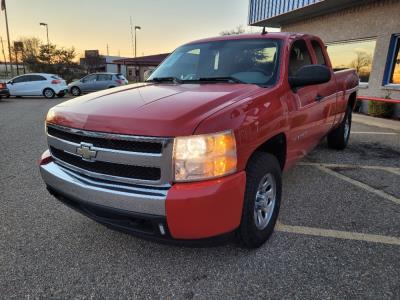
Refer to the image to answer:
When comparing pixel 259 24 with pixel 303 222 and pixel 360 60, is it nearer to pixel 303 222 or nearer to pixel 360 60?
pixel 360 60

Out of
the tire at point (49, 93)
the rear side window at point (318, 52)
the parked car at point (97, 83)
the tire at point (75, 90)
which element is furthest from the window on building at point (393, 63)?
the tire at point (75, 90)

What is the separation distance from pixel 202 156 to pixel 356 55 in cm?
1262

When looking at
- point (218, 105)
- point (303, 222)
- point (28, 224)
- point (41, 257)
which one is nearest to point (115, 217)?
point (41, 257)

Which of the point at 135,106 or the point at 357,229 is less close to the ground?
the point at 135,106

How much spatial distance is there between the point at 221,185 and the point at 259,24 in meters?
16.9

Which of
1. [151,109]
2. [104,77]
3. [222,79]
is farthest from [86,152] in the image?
[104,77]

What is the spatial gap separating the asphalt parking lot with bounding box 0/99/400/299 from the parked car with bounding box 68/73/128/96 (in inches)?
676

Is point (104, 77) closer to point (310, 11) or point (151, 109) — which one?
point (310, 11)

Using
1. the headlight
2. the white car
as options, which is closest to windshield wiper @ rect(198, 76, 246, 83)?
the headlight

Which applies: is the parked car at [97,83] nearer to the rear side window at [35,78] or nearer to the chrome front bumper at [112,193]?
the rear side window at [35,78]

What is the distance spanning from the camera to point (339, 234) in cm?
295

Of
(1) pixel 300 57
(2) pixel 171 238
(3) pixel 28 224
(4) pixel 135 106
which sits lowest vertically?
(3) pixel 28 224

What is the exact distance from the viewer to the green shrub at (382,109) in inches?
413

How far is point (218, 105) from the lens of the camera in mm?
2242
